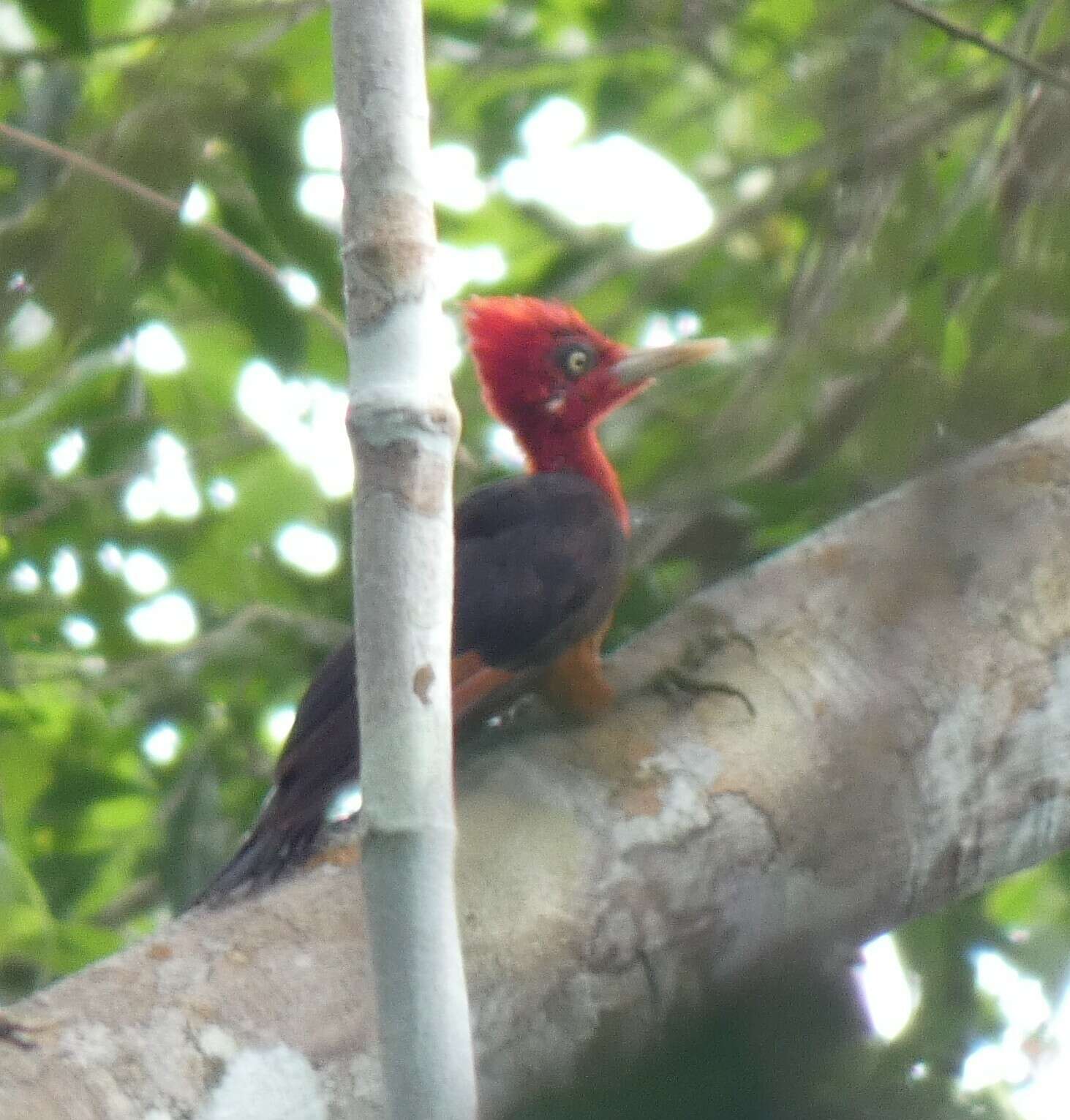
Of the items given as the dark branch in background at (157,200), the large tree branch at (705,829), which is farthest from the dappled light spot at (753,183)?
the large tree branch at (705,829)

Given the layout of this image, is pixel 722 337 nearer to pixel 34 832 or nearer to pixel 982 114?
pixel 982 114

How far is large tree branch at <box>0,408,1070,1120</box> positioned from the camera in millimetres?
1771

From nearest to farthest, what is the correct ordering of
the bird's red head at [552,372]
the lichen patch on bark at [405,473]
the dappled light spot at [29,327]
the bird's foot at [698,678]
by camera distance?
the lichen patch on bark at [405,473] < the bird's foot at [698,678] < the dappled light spot at [29,327] < the bird's red head at [552,372]

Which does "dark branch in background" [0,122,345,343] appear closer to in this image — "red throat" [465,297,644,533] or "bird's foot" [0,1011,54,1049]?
"red throat" [465,297,644,533]

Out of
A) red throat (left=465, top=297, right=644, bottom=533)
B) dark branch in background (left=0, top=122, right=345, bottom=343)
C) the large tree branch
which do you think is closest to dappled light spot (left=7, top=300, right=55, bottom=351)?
dark branch in background (left=0, top=122, right=345, bottom=343)

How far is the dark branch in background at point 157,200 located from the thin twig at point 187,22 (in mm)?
132

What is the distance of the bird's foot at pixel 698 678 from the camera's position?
2.25 metres

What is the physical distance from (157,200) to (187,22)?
0.28 m

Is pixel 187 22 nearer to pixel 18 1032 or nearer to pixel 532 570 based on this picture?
pixel 532 570

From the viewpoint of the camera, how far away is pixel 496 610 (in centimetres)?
309

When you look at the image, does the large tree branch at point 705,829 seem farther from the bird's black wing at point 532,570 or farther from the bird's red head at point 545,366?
the bird's red head at point 545,366

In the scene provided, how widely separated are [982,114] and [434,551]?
261 cm

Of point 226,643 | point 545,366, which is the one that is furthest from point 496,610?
point 545,366

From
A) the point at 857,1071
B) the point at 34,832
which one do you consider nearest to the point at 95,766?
the point at 34,832
